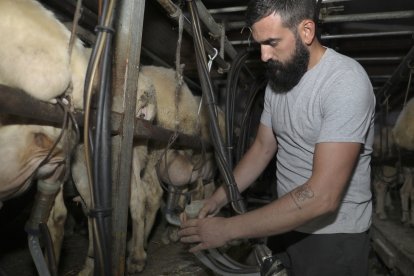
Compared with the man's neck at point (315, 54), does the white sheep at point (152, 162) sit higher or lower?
lower

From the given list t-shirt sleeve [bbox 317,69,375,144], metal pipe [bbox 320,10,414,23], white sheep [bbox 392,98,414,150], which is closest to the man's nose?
t-shirt sleeve [bbox 317,69,375,144]

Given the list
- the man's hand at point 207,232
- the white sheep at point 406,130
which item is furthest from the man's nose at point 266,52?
the white sheep at point 406,130

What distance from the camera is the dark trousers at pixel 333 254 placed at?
196cm

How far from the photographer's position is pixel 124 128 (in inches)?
61.4

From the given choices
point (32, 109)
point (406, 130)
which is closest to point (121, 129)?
point (32, 109)

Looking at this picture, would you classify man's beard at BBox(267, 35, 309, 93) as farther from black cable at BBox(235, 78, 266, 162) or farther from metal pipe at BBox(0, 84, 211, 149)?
black cable at BBox(235, 78, 266, 162)

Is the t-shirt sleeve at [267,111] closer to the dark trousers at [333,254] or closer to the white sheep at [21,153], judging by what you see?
the dark trousers at [333,254]

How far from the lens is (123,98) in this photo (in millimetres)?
1562

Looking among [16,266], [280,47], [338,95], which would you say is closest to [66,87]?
[280,47]

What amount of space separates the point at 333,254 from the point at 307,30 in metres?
1.25

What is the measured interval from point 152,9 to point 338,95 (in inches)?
62.2

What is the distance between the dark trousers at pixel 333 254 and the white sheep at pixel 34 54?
61.1 inches

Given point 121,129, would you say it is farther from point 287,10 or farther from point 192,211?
point 287,10

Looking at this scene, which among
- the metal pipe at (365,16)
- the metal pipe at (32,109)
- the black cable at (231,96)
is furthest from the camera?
the metal pipe at (365,16)
